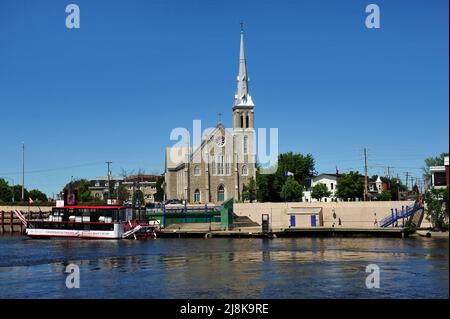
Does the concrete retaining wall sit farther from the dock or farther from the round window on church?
the round window on church

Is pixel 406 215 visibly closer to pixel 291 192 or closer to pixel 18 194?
pixel 291 192

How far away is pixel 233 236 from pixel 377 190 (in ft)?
258

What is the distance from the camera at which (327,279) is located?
126 ft

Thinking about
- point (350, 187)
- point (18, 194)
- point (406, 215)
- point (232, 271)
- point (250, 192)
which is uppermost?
point (18, 194)

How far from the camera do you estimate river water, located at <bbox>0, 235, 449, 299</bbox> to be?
113ft

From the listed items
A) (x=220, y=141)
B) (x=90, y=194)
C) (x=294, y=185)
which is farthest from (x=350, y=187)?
(x=90, y=194)

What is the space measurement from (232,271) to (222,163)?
3789 inches

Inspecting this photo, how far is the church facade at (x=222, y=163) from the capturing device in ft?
451

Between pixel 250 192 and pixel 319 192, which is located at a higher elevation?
pixel 250 192

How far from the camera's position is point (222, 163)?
140 m

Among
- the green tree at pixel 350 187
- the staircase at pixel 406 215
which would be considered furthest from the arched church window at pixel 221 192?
the staircase at pixel 406 215

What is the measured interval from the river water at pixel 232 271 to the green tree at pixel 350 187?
48.1 m

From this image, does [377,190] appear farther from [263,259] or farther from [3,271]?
[3,271]
